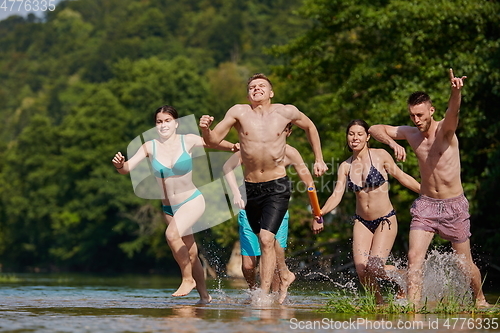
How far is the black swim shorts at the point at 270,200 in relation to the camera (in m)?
10.9

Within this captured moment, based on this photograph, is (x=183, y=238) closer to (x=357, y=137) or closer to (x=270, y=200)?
(x=270, y=200)

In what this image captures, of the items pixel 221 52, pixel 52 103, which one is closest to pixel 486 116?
pixel 52 103

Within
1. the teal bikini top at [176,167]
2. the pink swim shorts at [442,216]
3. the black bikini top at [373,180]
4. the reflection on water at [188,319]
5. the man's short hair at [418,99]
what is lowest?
the reflection on water at [188,319]

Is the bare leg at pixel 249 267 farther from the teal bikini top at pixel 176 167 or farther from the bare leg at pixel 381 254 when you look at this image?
the bare leg at pixel 381 254

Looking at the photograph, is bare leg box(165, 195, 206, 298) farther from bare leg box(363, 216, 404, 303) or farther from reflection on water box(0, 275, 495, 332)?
bare leg box(363, 216, 404, 303)

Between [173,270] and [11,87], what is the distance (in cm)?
12004

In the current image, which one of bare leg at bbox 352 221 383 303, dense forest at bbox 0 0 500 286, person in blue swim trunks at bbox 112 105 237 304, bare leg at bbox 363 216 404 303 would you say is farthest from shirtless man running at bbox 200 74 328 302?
dense forest at bbox 0 0 500 286

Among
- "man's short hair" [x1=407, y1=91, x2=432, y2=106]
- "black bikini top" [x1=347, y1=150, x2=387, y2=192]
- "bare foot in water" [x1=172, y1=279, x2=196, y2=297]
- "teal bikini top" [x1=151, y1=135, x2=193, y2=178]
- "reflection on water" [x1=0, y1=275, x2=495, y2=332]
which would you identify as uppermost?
"man's short hair" [x1=407, y1=91, x2=432, y2=106]

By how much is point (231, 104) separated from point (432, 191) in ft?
215

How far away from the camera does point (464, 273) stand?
10.9 meters

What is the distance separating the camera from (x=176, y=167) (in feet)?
38.5

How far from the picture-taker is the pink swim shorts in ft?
34.9

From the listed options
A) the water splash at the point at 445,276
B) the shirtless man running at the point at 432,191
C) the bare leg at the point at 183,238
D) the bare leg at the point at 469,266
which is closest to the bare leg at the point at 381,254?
the water splash at the point at 445,276

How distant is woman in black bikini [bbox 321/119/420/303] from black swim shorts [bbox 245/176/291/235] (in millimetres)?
617
